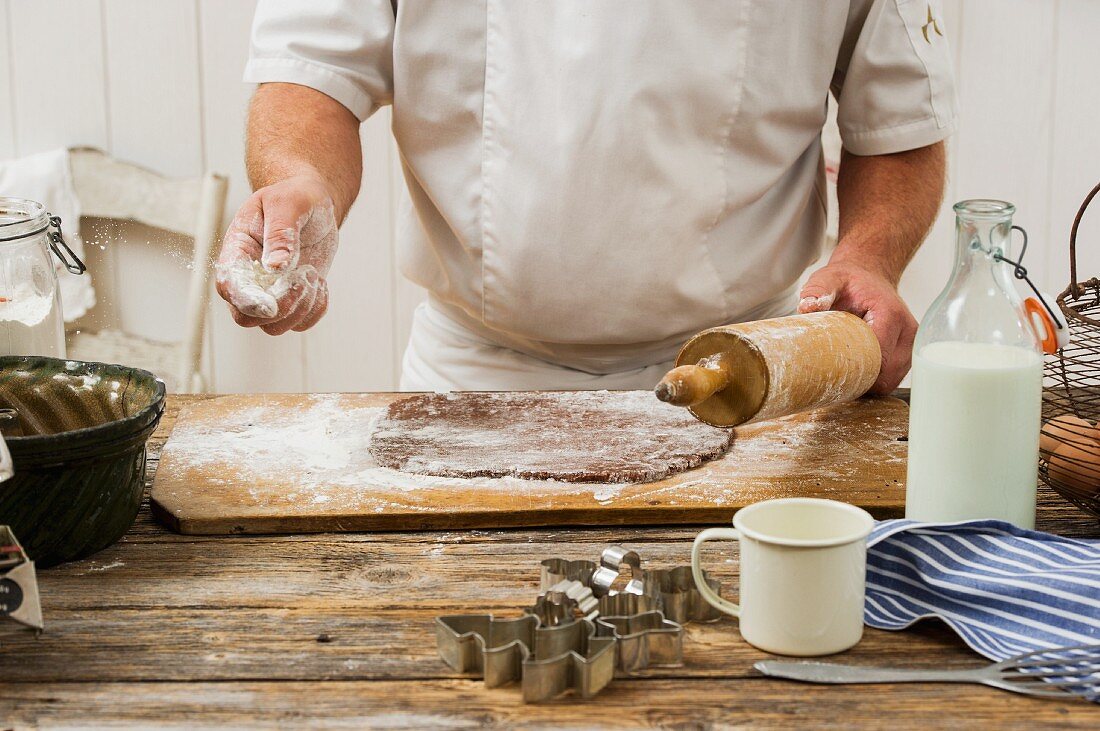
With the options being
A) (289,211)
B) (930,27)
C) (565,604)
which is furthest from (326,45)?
(565,604)

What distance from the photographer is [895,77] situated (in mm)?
1468

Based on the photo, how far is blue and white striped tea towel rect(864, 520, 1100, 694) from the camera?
2.45 feet

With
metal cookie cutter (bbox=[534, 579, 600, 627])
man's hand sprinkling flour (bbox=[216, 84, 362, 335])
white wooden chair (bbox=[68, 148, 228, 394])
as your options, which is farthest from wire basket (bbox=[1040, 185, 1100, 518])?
white wooden chair (bbox=[68, 148, 228, 394])

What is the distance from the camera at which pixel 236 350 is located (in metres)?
2.64

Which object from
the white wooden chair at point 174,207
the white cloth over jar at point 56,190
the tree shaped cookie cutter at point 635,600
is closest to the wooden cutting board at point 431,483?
the tree shaped cookie cutter at point 635,600

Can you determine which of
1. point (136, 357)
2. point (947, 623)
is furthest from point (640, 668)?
point (136, 357)

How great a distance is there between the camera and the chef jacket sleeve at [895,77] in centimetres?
144

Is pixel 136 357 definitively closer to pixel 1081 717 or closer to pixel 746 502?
pixel 746 502

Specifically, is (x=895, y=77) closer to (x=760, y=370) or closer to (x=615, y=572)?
(x=760, y=370)

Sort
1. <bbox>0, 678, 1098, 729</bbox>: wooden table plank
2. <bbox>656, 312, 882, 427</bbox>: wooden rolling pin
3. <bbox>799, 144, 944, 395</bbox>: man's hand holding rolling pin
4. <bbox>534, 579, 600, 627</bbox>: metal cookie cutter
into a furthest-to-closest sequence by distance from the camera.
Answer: <bbox>799, 144, 944, 395</bbox>: man's hand holding rolling pin, <bbox>656, 312, 882, 427</bbox>: wooden rolling pin, <bbox>534, 579, 600, 627</bbox>: metal cookie cutter, <bbox>0, 678, 1098, 729</bbox>: wooden table plank

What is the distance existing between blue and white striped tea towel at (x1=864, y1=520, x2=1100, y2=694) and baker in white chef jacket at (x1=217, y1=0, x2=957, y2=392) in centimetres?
42

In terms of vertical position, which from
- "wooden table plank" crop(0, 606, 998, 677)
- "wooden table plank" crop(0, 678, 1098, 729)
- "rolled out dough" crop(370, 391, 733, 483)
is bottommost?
"wooden table plank" crop(0, 678, 1098, 729)

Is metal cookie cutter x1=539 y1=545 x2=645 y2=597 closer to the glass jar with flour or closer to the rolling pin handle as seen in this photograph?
the rolling pin handle

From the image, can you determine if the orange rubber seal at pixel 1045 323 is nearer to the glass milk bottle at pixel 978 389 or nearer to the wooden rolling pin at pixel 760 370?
the glass milk bottle at pixel 978 389
